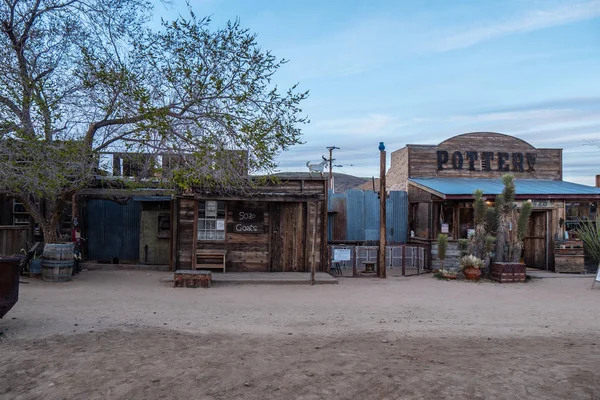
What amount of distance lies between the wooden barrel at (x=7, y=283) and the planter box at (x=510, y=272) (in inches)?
452

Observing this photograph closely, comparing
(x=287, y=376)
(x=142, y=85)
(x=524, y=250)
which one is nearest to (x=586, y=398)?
(x=287, y=376)

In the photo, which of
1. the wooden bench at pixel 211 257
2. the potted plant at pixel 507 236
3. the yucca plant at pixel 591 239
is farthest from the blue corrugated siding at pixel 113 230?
the yucca plant at pixel 591 239

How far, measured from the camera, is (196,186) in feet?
43.1

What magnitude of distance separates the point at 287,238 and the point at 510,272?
6204 millimetres

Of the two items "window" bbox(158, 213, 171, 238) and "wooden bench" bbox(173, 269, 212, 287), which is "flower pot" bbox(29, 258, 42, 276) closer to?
"wooden bench" bbox(173, 269, 212, 287)

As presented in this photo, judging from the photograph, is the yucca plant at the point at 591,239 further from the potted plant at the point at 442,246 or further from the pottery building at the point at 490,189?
the potted plant at the point at 442,246

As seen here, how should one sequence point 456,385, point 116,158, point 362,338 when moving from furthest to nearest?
point 116,158
point 362,338
point 456,385

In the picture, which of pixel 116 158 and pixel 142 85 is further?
pixel 116 158

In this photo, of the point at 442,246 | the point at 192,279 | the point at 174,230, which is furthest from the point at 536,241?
the point at 174,230

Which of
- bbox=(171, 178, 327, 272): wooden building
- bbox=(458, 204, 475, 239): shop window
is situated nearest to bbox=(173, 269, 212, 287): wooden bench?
bbox=(171, 178, 327, 272): wooden building

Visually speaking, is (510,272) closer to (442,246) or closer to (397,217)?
(442,246)

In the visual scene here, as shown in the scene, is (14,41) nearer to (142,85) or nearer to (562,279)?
(142,85)

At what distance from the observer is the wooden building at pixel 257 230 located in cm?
1425

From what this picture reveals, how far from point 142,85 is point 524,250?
1358cm
